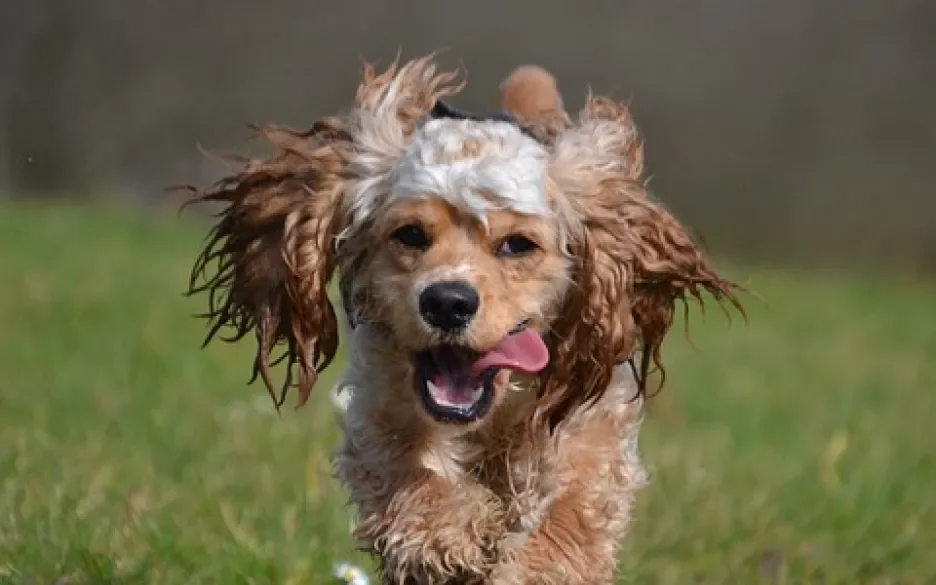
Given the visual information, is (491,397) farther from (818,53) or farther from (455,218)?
(818,53)

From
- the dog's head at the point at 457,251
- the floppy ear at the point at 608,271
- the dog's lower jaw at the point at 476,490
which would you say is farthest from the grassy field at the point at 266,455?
the floppy ear at the point at 608,271

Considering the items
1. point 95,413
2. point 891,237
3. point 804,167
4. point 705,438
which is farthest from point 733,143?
point 95,413

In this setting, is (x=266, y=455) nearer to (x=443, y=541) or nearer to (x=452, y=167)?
(x=443, y=541)

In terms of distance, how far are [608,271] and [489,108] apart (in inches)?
320

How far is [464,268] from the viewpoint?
12.5 feet

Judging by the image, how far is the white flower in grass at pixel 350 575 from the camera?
439 cm

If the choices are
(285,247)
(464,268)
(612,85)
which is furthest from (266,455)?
(612,85)

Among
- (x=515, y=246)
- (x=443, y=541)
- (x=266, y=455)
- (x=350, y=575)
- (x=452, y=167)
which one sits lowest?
(x=266, y=455)

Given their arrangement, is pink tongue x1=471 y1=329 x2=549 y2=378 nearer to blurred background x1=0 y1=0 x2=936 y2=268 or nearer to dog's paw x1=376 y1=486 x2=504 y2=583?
dog's paw x1=376 y1=486 x2=504 y2=583

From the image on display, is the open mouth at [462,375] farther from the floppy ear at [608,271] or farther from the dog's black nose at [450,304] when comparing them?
the floppy ear at [608,271]

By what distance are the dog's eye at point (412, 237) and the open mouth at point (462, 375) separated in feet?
0.76

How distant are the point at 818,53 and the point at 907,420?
11.3 meters

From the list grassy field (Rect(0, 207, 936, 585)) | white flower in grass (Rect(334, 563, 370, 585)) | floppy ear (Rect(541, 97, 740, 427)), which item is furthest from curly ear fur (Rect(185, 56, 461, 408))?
grassy field (Rect(0, 207, 936, 585))

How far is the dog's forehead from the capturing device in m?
3.87
